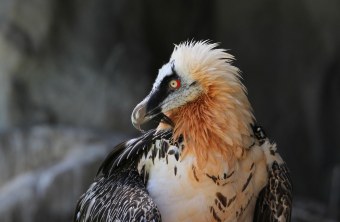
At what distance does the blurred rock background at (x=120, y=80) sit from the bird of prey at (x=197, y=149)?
3.70 meters

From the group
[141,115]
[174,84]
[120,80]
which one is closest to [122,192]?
[141,115]

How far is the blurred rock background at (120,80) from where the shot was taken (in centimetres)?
736

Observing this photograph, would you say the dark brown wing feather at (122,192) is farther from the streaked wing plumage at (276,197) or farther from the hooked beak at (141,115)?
the streaked wing plumage at (276,197)

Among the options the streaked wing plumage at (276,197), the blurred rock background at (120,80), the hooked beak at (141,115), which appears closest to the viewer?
the hooked beak at (141,115)

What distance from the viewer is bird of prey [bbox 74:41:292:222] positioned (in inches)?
132

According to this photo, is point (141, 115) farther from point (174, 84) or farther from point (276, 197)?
point (276, 197)

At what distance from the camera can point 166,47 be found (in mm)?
8219

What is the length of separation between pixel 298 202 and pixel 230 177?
15.7 ft

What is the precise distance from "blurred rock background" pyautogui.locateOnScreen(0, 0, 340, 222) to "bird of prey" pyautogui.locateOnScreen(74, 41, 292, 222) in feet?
12.1

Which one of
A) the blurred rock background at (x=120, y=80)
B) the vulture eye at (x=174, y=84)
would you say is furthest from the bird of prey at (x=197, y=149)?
the blurred rock background at (x=120, y=80)

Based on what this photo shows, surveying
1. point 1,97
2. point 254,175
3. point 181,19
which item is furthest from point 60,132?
point 254,175

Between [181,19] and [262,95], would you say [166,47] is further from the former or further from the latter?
[262,95]

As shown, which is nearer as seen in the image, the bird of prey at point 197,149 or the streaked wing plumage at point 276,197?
the bird of prey at point 197,149

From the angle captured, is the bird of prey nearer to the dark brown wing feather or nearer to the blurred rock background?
the dark brown wing feather
